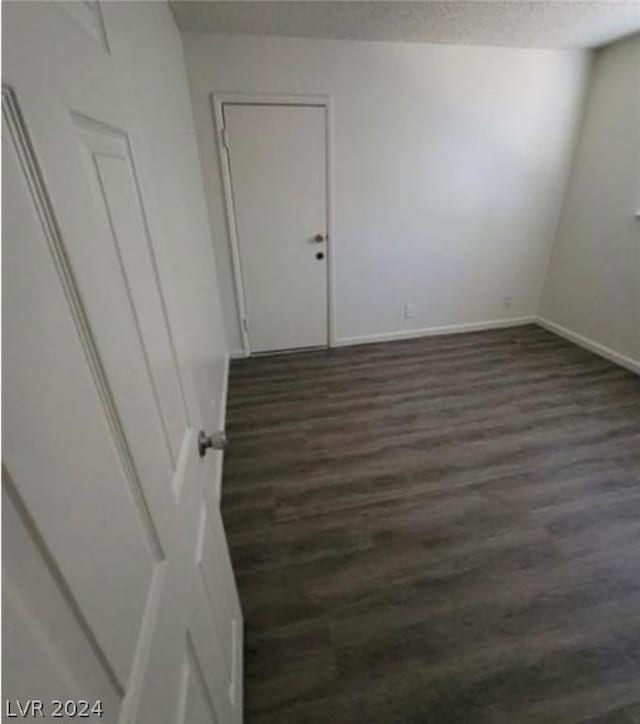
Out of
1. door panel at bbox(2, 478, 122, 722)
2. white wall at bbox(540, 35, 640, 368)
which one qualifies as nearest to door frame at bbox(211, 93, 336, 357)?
white wall at bbox(540, 35, 640, 368)

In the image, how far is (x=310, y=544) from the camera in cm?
171

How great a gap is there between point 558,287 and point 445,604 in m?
3.24

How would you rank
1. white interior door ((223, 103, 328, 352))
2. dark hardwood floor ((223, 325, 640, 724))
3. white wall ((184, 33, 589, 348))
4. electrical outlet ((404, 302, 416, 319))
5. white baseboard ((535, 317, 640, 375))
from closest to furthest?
dark hardwood floor ((223, 325, 640, 724))
white wall ((184, 33, 589, 348))
white interior door ((223, 103, 328, 352))
white baseboard ((535, 317, 640, 375))
electrical outlet ((404, 302, 416, 319))

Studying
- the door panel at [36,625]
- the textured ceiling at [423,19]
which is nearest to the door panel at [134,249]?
the door panel at [36,625]

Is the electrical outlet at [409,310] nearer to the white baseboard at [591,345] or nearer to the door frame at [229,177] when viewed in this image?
the door frame at [229,177]

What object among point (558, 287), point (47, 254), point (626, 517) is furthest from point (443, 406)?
point (47, 254)

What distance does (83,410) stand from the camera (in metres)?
0.39

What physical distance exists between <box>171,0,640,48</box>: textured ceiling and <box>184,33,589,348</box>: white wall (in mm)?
142

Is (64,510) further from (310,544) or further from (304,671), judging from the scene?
(310,544)

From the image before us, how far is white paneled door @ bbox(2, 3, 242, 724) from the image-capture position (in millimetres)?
293

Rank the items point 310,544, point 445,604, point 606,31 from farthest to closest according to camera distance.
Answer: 1. point 606,31
2. point 310,544
3. point 445,604

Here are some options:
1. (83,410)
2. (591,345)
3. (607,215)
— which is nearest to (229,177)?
(83,410)

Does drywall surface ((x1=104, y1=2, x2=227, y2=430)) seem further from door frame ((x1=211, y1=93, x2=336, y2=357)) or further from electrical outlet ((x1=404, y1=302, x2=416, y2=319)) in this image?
electrical outlet ((x1=404, y1=302, x2=416, y2=319))

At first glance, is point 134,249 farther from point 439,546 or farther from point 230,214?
point 230,214
